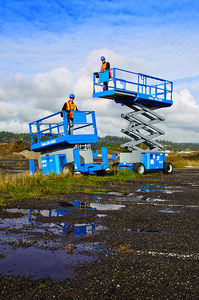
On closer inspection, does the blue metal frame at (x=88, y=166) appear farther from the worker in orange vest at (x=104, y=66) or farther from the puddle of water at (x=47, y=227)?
the puddle of water at (x=47, y=227)

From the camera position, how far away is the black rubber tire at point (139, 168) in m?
17.9

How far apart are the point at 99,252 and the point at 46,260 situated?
74 cm

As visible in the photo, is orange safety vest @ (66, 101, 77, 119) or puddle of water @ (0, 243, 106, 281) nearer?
puddle of water @ (0, 243, 106, 281)

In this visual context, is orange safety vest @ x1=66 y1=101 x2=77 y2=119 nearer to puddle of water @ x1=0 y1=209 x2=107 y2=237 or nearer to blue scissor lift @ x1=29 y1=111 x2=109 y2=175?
blue scissor lift @ x1=29 y1=111 x2=109 y2=175

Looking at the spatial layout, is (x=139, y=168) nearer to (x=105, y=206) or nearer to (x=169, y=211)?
(x=105, y=206)

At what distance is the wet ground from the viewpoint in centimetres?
308

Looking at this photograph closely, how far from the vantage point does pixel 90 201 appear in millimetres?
8625

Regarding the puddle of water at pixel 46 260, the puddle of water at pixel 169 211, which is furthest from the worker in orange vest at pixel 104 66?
the puddle of water at pixel 46 260

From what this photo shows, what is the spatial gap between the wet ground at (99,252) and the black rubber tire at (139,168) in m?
10.4

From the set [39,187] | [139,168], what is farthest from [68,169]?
[139,168]

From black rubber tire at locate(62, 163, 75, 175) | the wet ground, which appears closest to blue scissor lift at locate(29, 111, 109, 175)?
black rubber tire at locate(62, 163, 75, 175)

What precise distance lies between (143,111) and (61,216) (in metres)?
14.4

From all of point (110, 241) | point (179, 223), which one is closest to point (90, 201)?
point (179, 223)

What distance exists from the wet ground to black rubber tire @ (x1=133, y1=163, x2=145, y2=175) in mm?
10381
